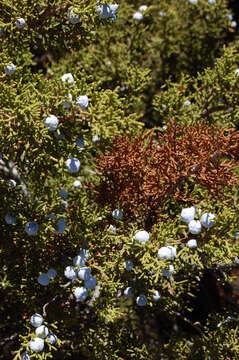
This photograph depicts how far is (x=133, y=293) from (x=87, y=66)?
4.95 ft

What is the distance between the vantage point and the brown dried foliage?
5.74 ft

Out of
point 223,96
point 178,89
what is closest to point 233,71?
point 223,96

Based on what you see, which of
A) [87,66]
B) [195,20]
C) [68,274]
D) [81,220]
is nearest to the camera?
[68,274]

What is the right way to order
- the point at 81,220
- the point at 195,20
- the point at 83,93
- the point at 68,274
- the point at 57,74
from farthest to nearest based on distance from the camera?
the point at 195,20 → the point at 57,74 → the point at 81,220 → the point at 68,274 → the point at 83,93

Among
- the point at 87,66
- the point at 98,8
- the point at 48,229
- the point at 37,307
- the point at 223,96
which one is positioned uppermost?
→ the point at 87,66

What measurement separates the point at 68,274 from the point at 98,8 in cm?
108

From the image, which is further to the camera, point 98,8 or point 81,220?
point 81,220

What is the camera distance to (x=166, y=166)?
1.83m

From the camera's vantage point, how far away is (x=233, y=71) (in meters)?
2.50

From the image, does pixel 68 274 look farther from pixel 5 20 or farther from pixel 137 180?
pixel 5 20

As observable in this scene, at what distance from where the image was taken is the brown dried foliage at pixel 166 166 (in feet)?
5.74

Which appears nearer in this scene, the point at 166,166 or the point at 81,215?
the point at 166,166

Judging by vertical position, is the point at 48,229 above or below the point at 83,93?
below

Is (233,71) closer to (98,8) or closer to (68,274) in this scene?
(98,8)
